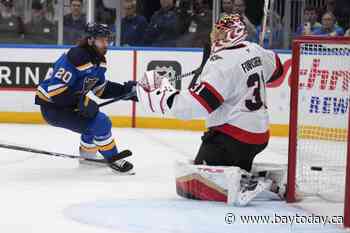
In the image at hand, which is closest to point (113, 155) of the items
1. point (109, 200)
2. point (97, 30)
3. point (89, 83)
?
Result: point (89, 83)

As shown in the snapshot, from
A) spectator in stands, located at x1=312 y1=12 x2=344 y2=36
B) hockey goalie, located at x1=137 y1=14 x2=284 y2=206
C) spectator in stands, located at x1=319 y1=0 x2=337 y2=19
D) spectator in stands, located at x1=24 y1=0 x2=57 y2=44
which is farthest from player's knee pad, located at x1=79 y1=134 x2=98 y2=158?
spectator in stands, located at x1=319 y1=0 x2=337 y2=19

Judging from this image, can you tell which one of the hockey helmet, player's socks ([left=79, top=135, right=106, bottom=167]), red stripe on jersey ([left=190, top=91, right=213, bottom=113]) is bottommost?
player's socks ([left=79, top=135, right=106, bottom=167])

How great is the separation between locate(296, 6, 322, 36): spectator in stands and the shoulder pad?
3267 mm

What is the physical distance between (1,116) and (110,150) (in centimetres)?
269

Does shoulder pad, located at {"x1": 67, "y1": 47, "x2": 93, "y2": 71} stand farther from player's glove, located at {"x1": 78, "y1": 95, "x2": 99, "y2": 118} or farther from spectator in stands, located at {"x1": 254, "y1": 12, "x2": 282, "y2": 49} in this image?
spectator in stands, located at {"x1": 254, "y1": 12, "x2": 282, "y2": 49}

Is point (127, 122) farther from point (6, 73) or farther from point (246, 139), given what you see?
point (246, 139)

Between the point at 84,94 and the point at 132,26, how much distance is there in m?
3.13

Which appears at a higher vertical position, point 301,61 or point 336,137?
point 301,61

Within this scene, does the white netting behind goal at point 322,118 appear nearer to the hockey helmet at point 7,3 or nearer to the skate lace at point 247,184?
the skate lace at point 247,184

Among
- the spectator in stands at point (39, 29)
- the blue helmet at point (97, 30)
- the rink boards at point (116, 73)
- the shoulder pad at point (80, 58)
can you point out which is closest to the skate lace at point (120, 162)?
the shoulder pad at point (80, 58)

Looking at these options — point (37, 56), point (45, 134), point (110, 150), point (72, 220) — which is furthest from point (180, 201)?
point (37, 56)

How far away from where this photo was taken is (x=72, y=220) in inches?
150

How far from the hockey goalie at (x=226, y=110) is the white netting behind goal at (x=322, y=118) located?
191mm

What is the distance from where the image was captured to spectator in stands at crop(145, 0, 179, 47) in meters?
8.12
